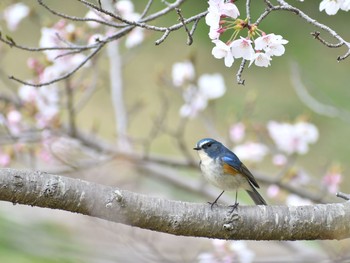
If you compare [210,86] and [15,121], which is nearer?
[15,121]

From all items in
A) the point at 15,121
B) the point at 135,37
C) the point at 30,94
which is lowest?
the point at 15,121

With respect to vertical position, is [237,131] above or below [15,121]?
above

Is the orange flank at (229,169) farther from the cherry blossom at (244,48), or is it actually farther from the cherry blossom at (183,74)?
the cherry blossom at (183,74)

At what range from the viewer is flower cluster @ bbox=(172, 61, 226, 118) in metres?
4.96

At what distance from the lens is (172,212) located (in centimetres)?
234

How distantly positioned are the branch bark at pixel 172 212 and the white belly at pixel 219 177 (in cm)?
58

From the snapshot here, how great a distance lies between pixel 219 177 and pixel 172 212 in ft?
2.49

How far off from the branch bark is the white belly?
1.92 ft

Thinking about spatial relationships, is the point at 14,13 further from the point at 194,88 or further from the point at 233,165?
the point at 233,165

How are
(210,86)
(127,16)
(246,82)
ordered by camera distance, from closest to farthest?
(127,16) < (210,86) < (246,82)

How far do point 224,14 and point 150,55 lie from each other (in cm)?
1053

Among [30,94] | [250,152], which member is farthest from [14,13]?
[250,152]

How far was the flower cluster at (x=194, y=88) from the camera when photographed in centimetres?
496

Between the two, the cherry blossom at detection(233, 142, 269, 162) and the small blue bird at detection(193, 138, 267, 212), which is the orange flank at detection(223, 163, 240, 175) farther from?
the cherry blossom at detection(233, 142, 269, 162)
